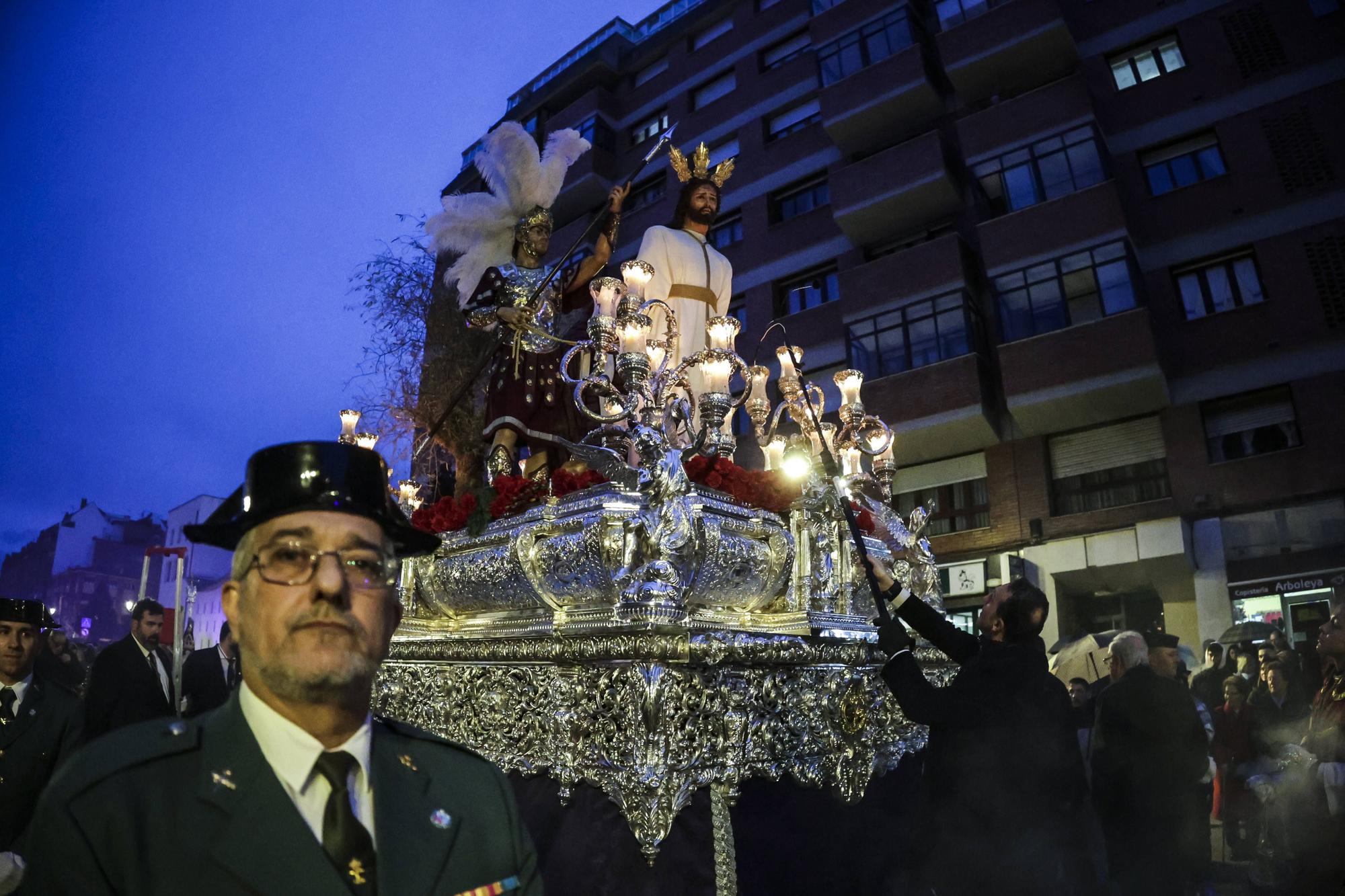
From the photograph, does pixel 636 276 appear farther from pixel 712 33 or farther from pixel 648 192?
pixel 712 33

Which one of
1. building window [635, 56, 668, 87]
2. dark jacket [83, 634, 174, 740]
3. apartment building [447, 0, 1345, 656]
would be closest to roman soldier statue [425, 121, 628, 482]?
dark jacket [83, 634, 174, 740]

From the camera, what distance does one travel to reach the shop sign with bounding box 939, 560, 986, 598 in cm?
1748

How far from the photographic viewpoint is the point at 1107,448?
16719 millimetres

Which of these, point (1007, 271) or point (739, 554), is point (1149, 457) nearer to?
point (1007, 271)

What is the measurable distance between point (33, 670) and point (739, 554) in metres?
3.48

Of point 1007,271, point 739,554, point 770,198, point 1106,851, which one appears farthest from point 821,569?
point 770,198

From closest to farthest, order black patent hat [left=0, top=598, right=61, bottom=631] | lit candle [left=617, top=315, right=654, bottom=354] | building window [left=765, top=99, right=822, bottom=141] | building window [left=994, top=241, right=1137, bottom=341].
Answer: black patent hat [left=0, top=598, right=61, bottom=631] < lit candle [left=617, top=315, right=654, bottom=354] < building window [left=994, top=241, right=1137, bottom=341] < building window [left=765, top=99, right=822, bottom=141]

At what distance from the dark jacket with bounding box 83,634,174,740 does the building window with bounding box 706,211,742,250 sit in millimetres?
18767

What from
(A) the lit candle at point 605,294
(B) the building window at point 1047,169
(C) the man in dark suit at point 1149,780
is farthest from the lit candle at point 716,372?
(B) the building window at point 1047,169

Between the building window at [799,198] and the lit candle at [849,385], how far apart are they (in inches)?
676

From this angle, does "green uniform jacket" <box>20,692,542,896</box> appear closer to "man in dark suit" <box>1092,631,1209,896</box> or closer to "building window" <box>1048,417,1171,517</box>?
"man in dark suit" <box>1092,631,1209,896</box>

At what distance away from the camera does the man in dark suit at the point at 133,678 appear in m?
6.16

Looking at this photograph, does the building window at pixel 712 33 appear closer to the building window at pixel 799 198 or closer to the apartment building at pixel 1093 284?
the apartment building at pixel 1093 284

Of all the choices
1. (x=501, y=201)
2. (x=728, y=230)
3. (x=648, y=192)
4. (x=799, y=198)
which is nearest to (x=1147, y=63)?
(x=799, y=198)
